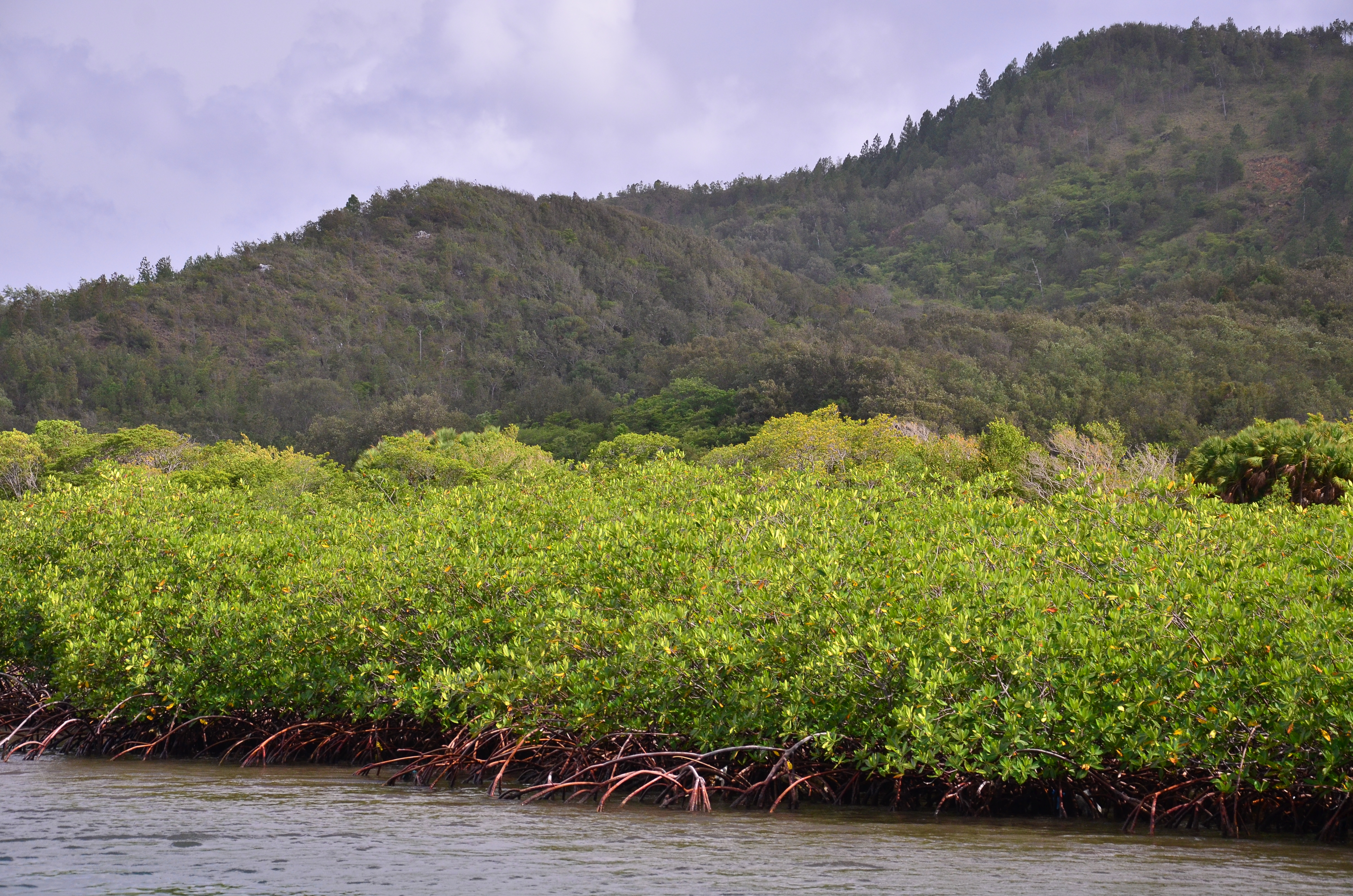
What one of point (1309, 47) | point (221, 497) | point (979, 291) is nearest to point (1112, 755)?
point (221, 497)

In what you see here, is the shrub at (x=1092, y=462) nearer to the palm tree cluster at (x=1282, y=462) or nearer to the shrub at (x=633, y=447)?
the palm tree cluster at (x=1282, y=462)

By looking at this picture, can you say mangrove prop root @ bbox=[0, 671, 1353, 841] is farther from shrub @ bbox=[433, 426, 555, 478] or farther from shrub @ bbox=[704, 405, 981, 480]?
shrub @ bbox=[704, 405, 981, 480]

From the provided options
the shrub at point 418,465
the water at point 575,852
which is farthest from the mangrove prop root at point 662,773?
the shrub at point 418,465

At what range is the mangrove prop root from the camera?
8.20 meters

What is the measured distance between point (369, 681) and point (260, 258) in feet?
330

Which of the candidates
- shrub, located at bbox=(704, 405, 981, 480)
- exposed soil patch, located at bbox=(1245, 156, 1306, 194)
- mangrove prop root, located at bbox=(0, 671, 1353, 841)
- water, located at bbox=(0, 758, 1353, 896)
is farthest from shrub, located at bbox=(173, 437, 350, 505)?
exposed soil patch, located at bbox=(1245, 156, 1306, 194)

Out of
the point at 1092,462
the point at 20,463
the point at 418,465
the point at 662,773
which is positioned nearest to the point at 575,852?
the point at 662,773

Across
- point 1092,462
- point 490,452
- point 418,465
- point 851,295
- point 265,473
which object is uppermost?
point 851,295

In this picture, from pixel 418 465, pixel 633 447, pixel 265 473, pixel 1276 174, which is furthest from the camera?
pixel 1276 174

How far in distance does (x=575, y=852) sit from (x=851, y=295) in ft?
370

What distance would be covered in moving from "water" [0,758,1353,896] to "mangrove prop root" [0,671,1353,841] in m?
0.22

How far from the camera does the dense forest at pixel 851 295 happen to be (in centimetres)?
5962

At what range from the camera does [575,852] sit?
7605mm

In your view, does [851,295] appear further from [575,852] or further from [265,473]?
[575,852]
